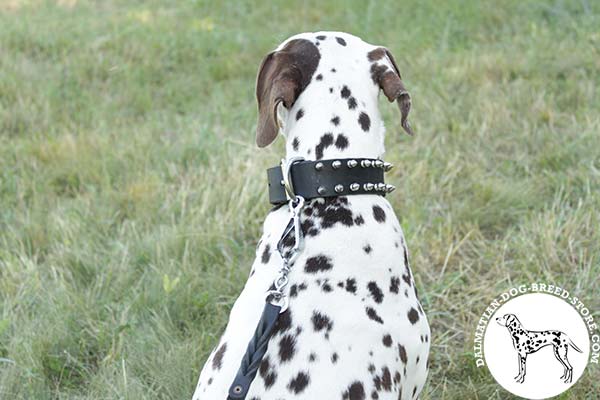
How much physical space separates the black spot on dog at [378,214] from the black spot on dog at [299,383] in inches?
23.8

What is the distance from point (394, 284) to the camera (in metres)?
2.50

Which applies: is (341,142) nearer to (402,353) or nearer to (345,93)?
(345,93)

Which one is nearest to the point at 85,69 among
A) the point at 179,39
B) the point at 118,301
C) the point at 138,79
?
the point at 138,79

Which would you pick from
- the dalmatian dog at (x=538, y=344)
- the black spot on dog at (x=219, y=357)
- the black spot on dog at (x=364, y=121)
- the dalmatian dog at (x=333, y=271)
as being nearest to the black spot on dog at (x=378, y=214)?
the dalmatian dog at (x=333, y=271)

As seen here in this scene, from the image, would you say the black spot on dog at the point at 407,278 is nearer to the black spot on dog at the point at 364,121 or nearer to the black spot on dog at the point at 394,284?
the black spot on dog at the point at 394,284

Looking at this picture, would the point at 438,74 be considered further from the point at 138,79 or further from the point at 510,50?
the point at 138,79

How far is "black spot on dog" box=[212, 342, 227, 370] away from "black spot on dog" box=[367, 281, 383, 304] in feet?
1.64

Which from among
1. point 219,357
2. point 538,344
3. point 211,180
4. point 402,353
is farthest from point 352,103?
point 211,180

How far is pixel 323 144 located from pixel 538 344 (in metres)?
1.32

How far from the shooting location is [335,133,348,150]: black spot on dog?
8.54 feet

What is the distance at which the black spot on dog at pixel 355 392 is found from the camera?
2234 millimetres

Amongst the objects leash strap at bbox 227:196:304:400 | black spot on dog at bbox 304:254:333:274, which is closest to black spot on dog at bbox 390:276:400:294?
black spot on dog at bbox 304:254:333:274

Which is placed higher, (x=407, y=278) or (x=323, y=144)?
(x=323, y=144)

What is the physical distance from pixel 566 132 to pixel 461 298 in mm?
1986
